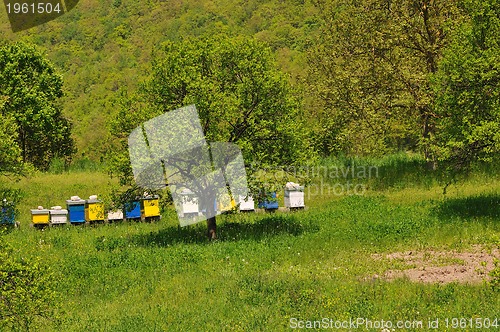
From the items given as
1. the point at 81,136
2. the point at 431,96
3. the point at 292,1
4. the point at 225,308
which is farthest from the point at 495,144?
the point at 292,1

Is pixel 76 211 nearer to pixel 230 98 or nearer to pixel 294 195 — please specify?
pixel 230 98

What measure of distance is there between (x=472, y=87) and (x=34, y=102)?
35.8 metres

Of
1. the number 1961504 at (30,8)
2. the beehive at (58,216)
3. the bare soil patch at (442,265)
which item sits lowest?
the bare soil patch at (442,265)

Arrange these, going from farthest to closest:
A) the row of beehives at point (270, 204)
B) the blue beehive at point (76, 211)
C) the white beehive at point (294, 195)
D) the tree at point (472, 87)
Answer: the white beehive at point (294, 195), the row of beehives at point (270, 204), the blue beehive at point (76, 211), the tree at point (472, 87)

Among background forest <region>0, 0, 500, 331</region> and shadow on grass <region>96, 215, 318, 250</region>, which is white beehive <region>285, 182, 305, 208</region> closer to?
background forest <region>0, 0, 500, 331</region>

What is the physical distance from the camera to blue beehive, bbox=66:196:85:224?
26.1 meters

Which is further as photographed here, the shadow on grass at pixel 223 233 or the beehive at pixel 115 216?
the beehive at pixel 115 216

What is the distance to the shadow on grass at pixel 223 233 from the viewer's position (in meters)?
22.4

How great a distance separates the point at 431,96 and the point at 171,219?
14273 millimetres

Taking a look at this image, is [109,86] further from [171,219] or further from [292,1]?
[171,219]

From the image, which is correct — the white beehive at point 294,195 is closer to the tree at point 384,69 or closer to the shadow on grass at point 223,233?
the shadow on grass at point 223,233

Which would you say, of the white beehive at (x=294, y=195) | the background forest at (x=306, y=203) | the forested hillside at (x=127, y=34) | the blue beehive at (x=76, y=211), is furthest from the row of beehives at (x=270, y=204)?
the forested hillside at (x=127, y=34)

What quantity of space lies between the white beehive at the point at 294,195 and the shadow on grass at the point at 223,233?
6.51 ft

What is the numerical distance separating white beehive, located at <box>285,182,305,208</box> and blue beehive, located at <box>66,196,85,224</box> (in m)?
9.07
